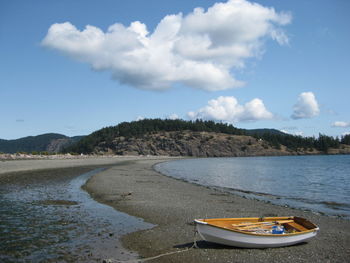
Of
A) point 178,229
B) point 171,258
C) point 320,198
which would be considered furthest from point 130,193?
point 320,198

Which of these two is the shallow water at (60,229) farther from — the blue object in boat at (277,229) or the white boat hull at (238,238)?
the blue object in boat at (277,229)

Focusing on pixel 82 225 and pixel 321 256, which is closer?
pixel 321 256

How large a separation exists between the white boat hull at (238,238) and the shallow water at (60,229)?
9.67ft

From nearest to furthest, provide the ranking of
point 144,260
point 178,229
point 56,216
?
point 144,260
point 178,229
point 56,216

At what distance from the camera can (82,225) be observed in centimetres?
1500

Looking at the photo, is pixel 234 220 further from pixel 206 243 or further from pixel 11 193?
pixel 11 193

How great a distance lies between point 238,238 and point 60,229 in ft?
28.6

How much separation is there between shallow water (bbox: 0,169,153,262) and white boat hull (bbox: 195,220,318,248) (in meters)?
2.95

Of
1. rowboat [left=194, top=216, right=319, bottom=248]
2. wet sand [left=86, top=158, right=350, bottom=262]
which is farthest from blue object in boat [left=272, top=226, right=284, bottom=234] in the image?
wet sand [left=86, top=158, right=350, bottom=262]

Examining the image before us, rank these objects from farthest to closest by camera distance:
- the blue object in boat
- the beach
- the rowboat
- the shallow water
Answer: the blue object in boat
the rowboat
the beach
the shallow water

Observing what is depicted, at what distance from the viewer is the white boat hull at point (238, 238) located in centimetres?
1125

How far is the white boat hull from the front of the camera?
36.9 feet

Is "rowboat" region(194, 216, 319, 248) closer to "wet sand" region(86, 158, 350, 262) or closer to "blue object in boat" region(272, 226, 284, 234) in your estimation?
"blue object in boat" region(272, 226, 284, 234)

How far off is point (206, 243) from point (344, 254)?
5.71 metres
